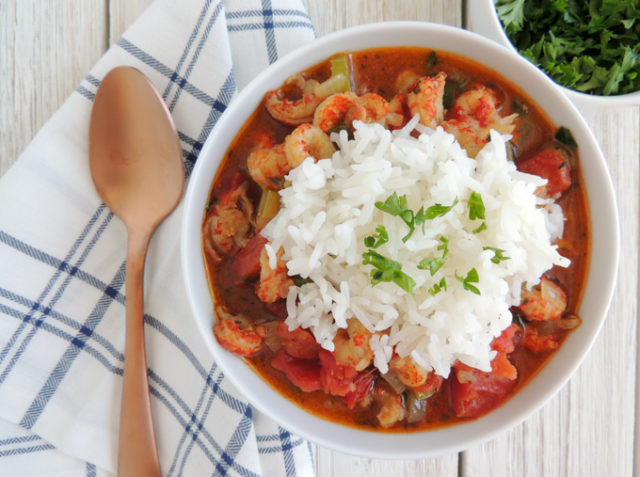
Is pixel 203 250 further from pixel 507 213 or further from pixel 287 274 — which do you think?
pixel 507 213

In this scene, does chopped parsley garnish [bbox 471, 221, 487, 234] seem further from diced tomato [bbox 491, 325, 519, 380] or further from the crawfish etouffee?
diced tomato [bbox 491, 325, 519, 380]

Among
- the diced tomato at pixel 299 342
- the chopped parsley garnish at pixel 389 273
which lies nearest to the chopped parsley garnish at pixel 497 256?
the chopped parsley garnish at pixel 389 273

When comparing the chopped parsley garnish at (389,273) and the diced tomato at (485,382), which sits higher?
the chopped parsley garnish at (389,273)

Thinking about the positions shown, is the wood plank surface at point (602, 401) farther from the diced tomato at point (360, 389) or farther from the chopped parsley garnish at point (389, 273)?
the chopped parsley garnish at point (389, 273)

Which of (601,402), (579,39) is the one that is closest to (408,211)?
(579,39)

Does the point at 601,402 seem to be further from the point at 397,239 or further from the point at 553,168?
the point at 397,239
